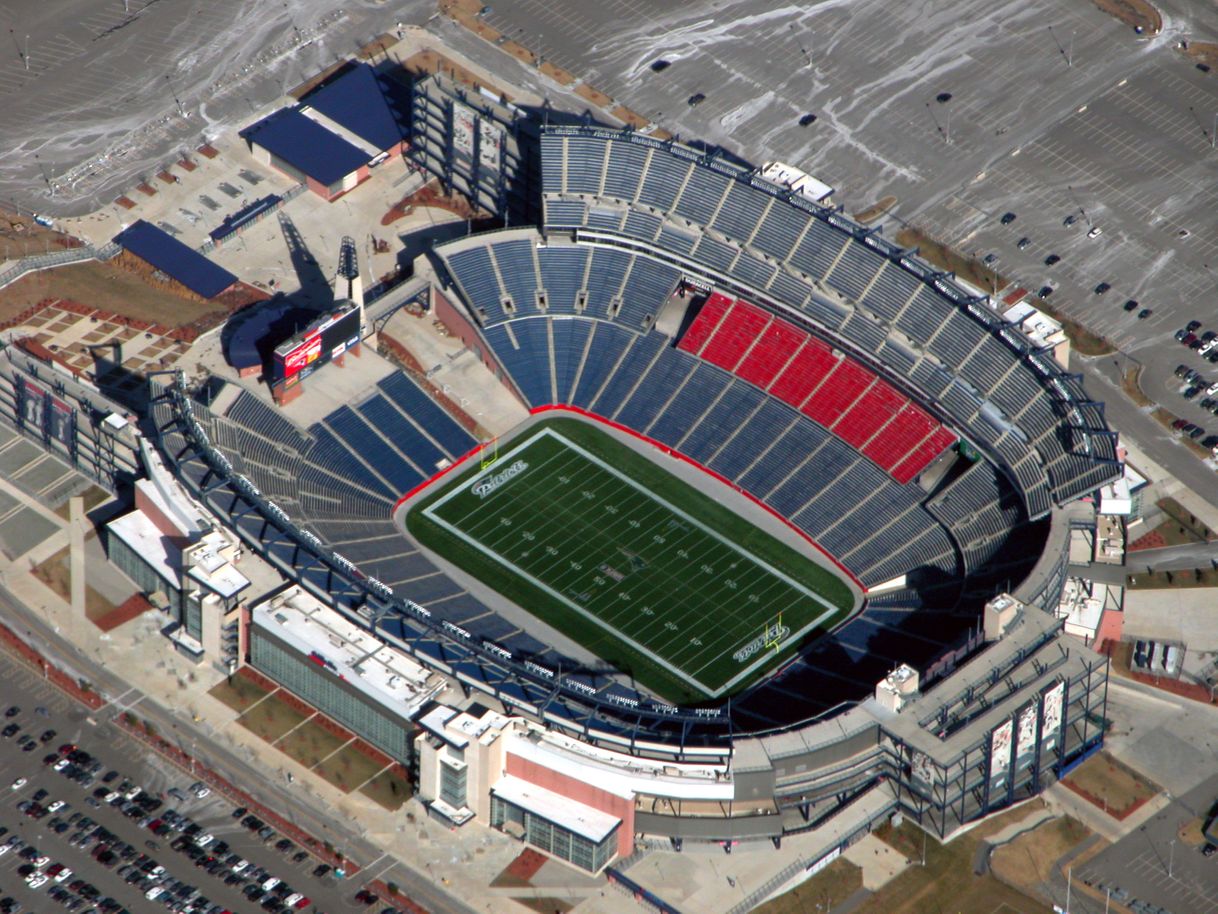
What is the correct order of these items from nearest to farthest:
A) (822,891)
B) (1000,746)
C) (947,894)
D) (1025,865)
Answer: (947,894) → (822,891) → (1000,746) → (1025,865)

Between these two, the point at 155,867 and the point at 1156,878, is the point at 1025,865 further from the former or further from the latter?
the point at 155,867

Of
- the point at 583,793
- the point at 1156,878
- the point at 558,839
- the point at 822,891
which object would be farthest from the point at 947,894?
the point at 558,839

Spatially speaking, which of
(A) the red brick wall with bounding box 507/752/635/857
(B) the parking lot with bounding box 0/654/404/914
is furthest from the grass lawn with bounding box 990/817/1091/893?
(B) the parking lot with bounding box 0/654/404/914

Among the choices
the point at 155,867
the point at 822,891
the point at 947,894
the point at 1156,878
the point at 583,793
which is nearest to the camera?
the point at 583,793

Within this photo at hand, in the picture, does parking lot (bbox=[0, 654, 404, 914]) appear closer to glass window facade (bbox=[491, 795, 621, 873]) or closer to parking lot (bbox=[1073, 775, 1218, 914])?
glass window facade (bbox=[491, 795, 621, 873])

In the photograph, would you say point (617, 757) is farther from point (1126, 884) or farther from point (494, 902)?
point (1126, 884)

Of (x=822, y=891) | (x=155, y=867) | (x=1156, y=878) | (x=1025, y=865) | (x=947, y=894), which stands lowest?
(x=155, y=867)
